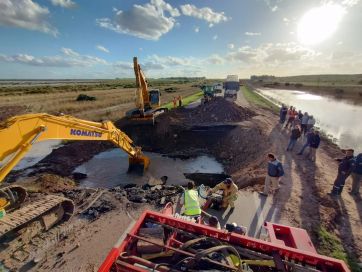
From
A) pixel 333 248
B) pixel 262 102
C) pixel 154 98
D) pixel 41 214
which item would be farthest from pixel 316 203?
pixel 262 102

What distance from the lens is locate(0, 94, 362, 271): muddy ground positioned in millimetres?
6733

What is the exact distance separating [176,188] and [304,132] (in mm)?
10585

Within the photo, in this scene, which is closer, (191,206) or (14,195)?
(191,206)

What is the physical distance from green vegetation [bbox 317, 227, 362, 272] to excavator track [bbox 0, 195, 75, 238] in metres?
7.61

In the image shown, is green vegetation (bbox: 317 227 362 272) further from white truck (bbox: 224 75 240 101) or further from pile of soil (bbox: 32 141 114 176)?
white truck (bbox: 224 75 240 101)

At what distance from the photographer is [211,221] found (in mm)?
5602

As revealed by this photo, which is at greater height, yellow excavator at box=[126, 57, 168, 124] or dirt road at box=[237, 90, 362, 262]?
yellow excavator at box=[126, 57, 168, 124]

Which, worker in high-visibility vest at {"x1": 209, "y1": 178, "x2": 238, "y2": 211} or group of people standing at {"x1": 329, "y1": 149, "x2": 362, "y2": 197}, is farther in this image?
group of people standing at {"x1": 329, "y1": 149, "x2": 362, "y2": 197}

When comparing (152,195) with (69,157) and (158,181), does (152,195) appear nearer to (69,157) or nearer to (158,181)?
(158,181)

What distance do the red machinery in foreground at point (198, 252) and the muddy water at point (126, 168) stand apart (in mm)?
8697

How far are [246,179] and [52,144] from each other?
15.4 m

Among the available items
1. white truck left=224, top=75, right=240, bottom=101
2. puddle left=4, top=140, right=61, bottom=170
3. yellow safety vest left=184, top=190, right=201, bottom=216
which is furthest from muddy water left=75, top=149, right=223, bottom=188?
white truck left=224, top=75, right=240, bottom=101

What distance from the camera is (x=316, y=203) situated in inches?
351

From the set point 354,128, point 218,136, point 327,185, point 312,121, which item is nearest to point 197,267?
point 327,185
